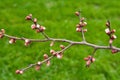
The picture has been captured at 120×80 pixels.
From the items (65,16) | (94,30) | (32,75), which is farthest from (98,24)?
(32,75)

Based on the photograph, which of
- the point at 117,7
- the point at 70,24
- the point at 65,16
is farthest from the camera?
the point at 117,7

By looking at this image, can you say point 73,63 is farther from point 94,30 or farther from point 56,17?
point 56,17

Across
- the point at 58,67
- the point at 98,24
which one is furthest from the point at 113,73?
the point at 98,24

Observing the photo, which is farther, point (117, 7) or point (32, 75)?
point (117, 7)

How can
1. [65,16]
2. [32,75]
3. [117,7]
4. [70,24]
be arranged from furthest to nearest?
[117,7], [65,16], [70,24], [32,75]

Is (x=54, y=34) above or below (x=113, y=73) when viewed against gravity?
above

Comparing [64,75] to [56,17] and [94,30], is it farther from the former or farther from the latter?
[56,17]
